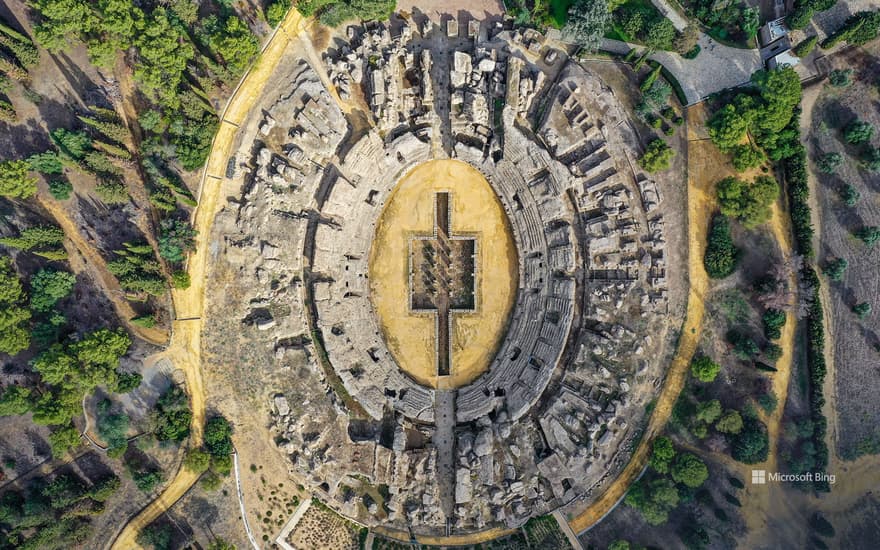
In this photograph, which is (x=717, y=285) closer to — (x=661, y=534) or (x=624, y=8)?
(x=661, y=534)

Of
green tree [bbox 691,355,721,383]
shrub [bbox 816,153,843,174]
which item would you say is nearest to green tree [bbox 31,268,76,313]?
green tree [bbox 691,355,721,383]

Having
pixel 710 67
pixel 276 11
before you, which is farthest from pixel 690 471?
pixel 276 11

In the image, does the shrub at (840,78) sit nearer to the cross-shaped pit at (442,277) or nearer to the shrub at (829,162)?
the shrub at (829,162)

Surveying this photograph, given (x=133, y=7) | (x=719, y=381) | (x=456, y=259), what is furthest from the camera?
(x=456, y=259)

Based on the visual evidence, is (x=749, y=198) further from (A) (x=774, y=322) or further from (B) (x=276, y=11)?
(B) (x=276, y=11)

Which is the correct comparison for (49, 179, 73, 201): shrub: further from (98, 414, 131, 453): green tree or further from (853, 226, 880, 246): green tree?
(853, 226, 880, 246): green tree

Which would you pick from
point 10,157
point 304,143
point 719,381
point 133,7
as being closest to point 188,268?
point 304,143
